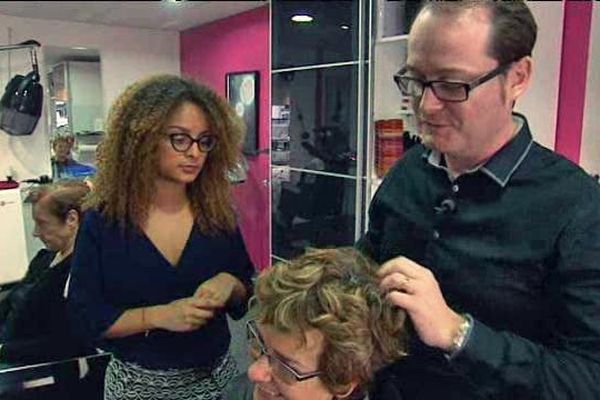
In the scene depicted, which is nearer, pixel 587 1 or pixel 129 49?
pixel 129 49

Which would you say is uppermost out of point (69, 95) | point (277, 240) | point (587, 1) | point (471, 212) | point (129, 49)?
point (587, 1)

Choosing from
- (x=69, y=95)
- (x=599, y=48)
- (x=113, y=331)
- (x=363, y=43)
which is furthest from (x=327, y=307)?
(x=363, y=43)

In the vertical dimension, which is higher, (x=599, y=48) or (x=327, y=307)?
(x=599, y=48)

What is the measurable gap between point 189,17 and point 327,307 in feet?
3.27

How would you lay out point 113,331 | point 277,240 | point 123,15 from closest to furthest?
point 113,331 < point 123,15 < point 277,240

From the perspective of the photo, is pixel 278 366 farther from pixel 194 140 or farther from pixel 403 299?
pixel 194 140

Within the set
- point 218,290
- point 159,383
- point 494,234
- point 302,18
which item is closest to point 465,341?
point 494,234

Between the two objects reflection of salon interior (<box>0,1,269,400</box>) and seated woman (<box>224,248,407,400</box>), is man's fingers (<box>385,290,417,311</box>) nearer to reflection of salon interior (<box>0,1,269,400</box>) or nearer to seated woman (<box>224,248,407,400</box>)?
seated woman (<box>224,248,407,400</box>)

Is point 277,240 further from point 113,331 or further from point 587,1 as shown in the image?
point 587,1

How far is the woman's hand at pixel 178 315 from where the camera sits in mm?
1050

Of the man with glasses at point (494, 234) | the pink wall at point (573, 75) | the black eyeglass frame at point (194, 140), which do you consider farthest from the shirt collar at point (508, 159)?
the pink wall at point (573, 75)

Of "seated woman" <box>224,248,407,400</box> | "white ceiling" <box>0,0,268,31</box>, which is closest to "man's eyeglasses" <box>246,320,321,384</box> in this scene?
"seated woman" <box>224,248,407,400</box>

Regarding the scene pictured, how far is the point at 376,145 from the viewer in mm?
2145

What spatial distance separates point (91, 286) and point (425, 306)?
0.70 meters
